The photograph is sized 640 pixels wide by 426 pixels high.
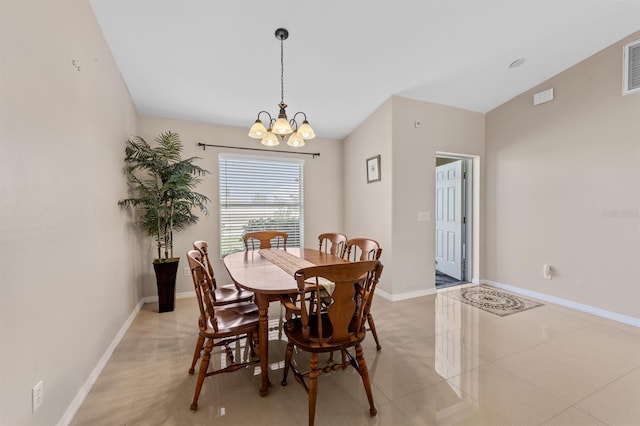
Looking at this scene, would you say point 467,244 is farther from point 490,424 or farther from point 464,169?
point 490,424

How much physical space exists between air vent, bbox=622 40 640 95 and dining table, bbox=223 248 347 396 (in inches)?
137

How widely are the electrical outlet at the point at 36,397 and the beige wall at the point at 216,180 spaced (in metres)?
2.37

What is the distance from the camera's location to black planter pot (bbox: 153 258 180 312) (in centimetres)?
306

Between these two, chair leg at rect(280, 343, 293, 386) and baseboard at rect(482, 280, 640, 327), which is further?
baseboard at rect(482, 280, 640, 327)

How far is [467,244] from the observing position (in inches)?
167

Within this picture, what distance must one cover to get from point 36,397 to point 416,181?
3.79 m

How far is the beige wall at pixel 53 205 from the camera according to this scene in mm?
1092

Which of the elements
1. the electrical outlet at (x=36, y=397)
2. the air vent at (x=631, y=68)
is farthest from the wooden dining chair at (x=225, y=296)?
the air vent at (x=631, y=68)

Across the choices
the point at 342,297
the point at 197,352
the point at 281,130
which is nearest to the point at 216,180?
the point at 281,130

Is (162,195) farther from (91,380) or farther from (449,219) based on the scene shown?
(449,219)

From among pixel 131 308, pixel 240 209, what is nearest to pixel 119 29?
pixel 240 209

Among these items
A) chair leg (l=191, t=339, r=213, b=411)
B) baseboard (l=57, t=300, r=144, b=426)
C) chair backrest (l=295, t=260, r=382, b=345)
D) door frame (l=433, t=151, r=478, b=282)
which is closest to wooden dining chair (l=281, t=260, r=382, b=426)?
chair backrest (l=295, t=260, r=382, b=345)

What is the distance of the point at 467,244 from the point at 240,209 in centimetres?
367

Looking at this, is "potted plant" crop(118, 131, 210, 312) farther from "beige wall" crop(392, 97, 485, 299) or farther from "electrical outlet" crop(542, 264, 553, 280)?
"electrical outlet" crop(542, 264, 553, 280)
